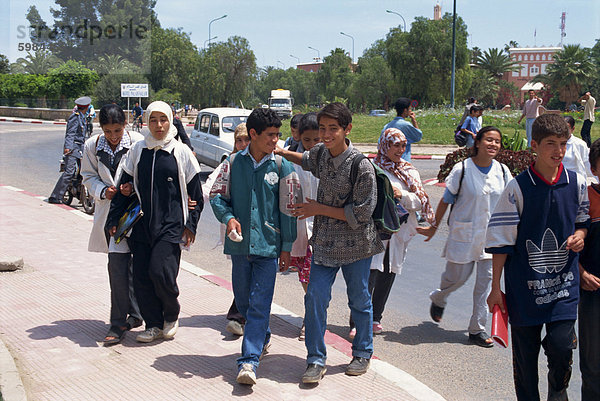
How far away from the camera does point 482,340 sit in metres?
5.71

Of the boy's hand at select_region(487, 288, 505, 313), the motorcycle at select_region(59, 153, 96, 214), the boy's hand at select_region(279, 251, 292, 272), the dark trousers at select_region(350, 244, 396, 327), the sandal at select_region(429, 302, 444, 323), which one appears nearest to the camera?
the boy's hand at select_region(487, 288, 505, 313)

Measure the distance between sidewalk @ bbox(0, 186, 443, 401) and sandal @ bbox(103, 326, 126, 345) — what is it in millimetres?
51

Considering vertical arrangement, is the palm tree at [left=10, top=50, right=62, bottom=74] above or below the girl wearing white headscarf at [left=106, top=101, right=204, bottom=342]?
above

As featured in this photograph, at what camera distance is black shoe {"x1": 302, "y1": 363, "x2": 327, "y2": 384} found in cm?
449

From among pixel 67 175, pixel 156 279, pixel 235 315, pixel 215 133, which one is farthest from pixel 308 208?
pixel 215 133

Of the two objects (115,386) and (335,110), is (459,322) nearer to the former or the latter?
(335,110)

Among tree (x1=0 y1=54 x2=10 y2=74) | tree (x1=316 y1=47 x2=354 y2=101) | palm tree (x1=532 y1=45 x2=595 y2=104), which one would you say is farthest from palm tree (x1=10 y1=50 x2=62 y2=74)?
palm tree (x1=532 y1=45 x2=595 y2=104)

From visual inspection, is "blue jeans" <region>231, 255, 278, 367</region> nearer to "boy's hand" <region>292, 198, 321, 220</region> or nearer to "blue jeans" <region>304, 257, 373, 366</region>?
"blue jeans" <region>304, 257, 373, 366</region>

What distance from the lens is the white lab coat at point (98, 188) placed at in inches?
211

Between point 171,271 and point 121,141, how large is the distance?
124 cm

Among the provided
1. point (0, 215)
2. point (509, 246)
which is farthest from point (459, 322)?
point (0, 215)

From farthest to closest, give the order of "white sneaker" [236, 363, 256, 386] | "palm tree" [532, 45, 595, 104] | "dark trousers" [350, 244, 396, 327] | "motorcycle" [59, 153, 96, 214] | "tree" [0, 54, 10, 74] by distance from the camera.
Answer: "palm tree" [532, 45, 595, 104]
"tree" [0, 54, 10, 74]
"motorcycle" [59, 153, 96, 214]
"dark trousers" [350, 244, 396, 327]
"white sneaker" [236, 363, 256, 386]

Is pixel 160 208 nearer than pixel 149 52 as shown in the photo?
Yes

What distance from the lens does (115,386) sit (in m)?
4.50
